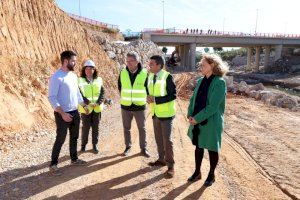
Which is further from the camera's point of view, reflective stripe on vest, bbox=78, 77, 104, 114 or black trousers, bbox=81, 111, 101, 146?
black trousers, bbox=81, 111, 101, 146

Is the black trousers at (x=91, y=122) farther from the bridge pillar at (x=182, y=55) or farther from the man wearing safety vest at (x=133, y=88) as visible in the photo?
the bridge pillar at (x=182, y=55)

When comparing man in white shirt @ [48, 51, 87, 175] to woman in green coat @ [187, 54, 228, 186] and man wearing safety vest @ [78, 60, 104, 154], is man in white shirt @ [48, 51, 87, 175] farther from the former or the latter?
woman in green coat @ [187, 54, 228, 186]

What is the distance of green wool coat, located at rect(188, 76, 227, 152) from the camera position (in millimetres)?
5574

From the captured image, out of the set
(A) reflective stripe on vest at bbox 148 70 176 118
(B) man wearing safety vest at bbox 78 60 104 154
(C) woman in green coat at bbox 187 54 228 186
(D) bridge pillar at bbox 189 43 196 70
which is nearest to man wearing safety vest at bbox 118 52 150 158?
(B) man wearing safety vest at bbox 78 60 104 154

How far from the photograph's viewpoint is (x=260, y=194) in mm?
5957

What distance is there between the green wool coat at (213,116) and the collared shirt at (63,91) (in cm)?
238

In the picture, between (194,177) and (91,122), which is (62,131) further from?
(194,177)

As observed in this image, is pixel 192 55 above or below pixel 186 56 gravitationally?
above

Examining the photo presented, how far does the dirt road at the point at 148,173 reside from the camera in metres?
5.82

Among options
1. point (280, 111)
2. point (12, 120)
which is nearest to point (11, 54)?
point (12, 120)

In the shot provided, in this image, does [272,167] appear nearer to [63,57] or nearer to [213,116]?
[213,116]

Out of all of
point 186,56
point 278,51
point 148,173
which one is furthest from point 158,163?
point 278,51

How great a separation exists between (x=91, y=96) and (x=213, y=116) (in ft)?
10.7

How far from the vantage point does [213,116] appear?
18.7 ft
